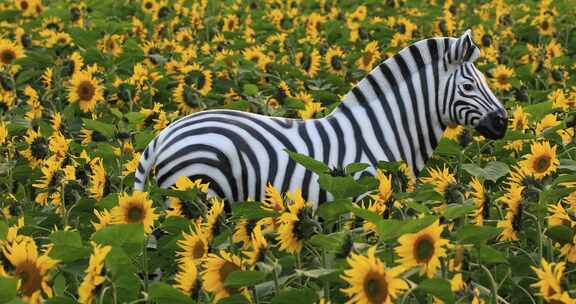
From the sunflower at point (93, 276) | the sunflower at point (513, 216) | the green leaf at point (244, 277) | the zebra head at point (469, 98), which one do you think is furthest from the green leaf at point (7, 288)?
the zebra head at point (469, 98)

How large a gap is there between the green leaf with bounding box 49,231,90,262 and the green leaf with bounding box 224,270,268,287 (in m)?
0.45

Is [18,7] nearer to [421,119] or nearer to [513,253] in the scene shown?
[421,119]

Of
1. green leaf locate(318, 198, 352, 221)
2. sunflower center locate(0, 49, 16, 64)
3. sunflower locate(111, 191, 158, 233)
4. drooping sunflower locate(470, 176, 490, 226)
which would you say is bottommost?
drooping sunflower locate(470, 176, 490, 226)

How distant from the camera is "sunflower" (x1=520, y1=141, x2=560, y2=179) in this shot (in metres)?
4.67

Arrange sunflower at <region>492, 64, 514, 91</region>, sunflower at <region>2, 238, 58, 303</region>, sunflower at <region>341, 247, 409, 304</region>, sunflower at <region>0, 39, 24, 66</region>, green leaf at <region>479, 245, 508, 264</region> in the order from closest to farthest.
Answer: sunflower at <region>341, 247, 409, 304</region> → sunflower at <region>2, 238, 58, 303</region> → green leaf at <region>479, 245, 508, 264</region> → sunflower at <region>492, 64, 514, 91</region> → sunflower at <region>0, 39, 24, 66</region>

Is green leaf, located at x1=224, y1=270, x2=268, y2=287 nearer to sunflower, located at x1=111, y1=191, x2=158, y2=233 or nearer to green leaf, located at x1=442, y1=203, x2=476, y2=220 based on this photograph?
green leaf, located at x1=442, y1=203, x2=476, y2=220

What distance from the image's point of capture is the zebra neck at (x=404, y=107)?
5.29 meters

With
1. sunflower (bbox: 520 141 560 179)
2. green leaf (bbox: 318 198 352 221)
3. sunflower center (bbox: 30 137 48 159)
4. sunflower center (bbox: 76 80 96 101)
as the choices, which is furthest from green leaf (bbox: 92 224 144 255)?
sunflower center (bbox: 76 80 96 101)

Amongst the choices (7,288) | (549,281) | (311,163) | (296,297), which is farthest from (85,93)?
(549,281)

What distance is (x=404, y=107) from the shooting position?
534 centimetres

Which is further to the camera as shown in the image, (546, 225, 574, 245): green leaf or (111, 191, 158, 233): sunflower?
(111, 191, 158, 233): sunflower

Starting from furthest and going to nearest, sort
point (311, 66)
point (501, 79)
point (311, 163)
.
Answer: point (311, 66)
point (501, 79)
point (311, 163)

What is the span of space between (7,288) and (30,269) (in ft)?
0.80

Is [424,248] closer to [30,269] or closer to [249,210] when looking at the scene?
[249,210]
